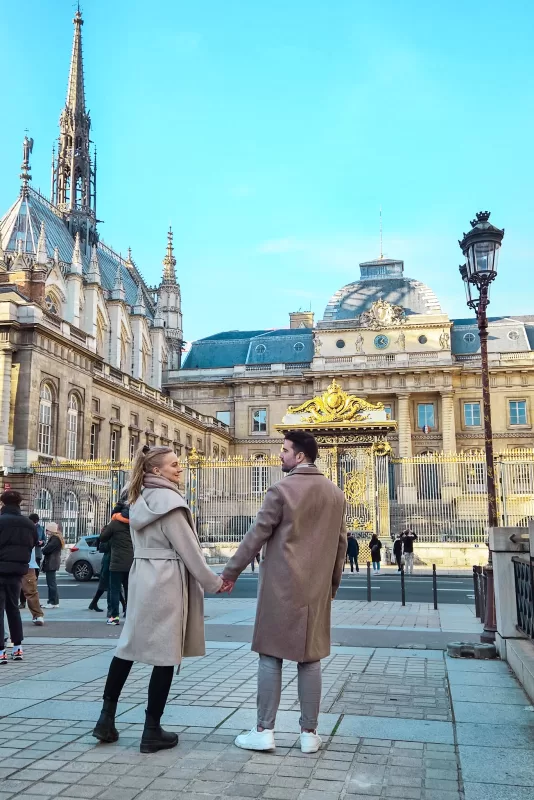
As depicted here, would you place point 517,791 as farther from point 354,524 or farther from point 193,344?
point 193,344

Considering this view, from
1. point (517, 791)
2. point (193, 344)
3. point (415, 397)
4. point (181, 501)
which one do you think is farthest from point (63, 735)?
point (193, 344)

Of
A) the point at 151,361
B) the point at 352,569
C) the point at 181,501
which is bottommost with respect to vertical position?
the point at 352,569

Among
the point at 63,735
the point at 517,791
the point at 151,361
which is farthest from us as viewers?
the point at 151,361

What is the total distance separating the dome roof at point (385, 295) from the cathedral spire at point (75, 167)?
2024 cm

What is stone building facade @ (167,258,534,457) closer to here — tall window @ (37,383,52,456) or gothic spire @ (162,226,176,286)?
gothic spire @ (162,226,176,286)

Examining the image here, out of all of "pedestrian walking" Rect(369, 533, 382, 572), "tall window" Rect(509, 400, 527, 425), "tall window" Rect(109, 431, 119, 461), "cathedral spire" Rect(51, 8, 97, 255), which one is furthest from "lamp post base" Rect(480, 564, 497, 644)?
"cathedral spire" Rect(51, 8, 97, 255)

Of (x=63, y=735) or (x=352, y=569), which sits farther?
(x=352, y=569)

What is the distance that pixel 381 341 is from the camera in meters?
51.4

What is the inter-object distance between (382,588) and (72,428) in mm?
20386

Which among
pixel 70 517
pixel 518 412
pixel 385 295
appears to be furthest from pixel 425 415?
pixel 70 517

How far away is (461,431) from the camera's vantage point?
50.1 m

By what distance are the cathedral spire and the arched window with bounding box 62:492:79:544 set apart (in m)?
34.5

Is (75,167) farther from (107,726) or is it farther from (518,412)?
(107,726)

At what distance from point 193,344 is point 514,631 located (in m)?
55.3
